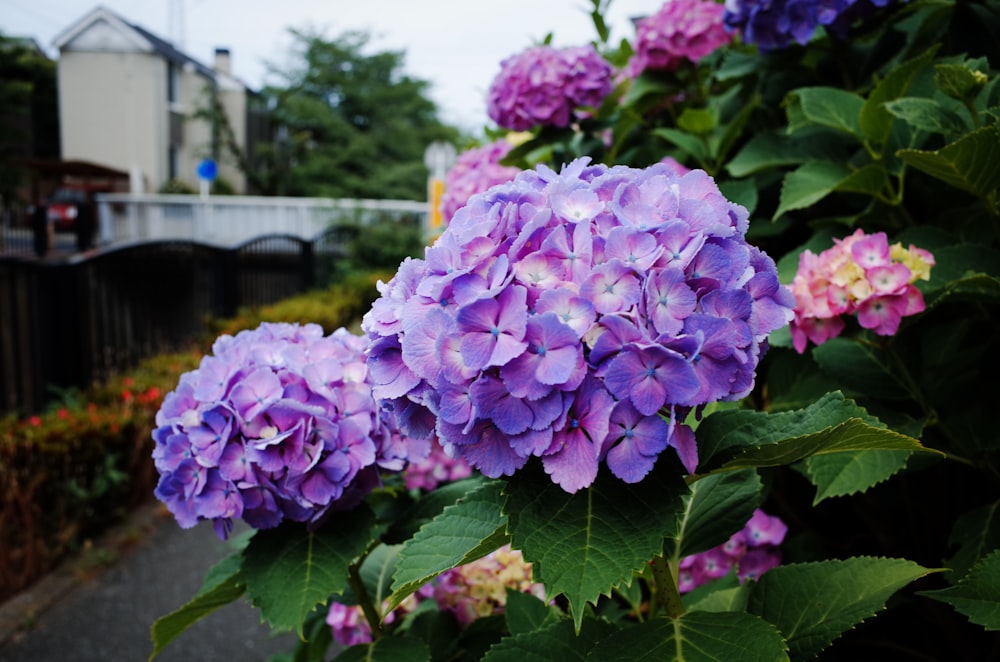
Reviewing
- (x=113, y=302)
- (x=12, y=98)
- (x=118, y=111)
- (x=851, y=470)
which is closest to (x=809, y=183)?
(x=851, y=470)

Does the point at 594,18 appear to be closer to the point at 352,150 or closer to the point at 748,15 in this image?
the point at 748,15

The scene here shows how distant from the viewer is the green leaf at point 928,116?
1273mm

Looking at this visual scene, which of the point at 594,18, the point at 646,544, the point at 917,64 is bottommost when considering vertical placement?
the point at 646,544

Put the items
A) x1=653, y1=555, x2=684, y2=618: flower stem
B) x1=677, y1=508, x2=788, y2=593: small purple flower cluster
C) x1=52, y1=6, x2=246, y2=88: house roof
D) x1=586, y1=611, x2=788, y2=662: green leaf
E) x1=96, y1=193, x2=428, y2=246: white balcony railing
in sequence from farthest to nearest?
1. x1=52, y1=6, x2=246, y2=88: house roof
2. x1=96, y1=193, x2=428, y2=246: white balcony railing
3. x1=677, y1=508, x2=788, y2=593: small purple flower cluster
4. x1=653, y1=555, x2=684, y2=618: flower stem
5. x1=586, y1=611, x2=788, y2=662: green leaf

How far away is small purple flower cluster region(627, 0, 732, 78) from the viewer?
2.12m

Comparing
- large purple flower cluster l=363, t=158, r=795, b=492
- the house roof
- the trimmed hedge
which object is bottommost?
the trimmed hedge

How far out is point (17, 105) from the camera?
18.5 m

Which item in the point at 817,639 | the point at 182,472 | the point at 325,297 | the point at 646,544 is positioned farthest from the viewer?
the point at 325,297

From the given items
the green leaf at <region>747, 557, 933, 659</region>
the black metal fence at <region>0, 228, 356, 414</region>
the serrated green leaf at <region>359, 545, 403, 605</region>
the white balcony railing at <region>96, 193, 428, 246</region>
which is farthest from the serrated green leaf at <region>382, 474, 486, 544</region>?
the white balcony railing at <region>96, 193, 428, 246</region>

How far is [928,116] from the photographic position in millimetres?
1280

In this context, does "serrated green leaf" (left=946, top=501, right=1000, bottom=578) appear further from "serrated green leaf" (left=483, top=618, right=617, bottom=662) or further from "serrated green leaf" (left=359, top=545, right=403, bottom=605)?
"serrated green leaf" (left=359, top=545, right=403, bottom=605)

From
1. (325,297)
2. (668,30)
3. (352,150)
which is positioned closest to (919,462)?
(668,30)

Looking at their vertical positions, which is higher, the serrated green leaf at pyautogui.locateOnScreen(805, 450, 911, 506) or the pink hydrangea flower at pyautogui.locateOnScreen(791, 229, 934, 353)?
the pink hydrangea flower at pyautogui.locateOnScreen(791, 229, 934, 353)

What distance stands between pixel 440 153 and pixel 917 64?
45.9ft
